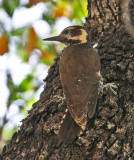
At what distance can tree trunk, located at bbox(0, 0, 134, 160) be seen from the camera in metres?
2.83

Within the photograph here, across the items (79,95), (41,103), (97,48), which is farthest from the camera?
(97,48)

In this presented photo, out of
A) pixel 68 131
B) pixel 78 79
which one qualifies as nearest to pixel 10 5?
pixel 78 79

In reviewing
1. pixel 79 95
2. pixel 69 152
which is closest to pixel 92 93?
pixel 79 95

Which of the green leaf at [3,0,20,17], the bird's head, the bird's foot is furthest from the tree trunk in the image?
the green leaf at [3,0,20,17]

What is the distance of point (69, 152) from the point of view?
9.31 feet

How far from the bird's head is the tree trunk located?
20 centimetres

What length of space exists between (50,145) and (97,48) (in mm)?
1279

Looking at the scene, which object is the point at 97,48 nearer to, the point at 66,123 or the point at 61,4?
the point at 66,123

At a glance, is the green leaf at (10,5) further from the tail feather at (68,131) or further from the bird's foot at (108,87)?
the tail feather at (68,131)

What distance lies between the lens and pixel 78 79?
328 cm

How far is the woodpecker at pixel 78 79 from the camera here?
294cm

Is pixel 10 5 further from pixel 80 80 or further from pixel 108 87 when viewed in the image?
pixel 108 87

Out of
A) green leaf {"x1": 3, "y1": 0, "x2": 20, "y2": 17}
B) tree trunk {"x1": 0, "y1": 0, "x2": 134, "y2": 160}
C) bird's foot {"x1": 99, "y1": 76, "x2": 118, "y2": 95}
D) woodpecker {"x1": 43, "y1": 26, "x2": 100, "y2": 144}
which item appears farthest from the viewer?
green leaf {"x1": 3, "y1": 0, "x2": 20, "y2": 17}

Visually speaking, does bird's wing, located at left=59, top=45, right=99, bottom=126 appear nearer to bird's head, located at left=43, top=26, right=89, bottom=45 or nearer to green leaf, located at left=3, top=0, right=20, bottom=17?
bird's head, located at left=43, top=26, right=89, bottom=45
